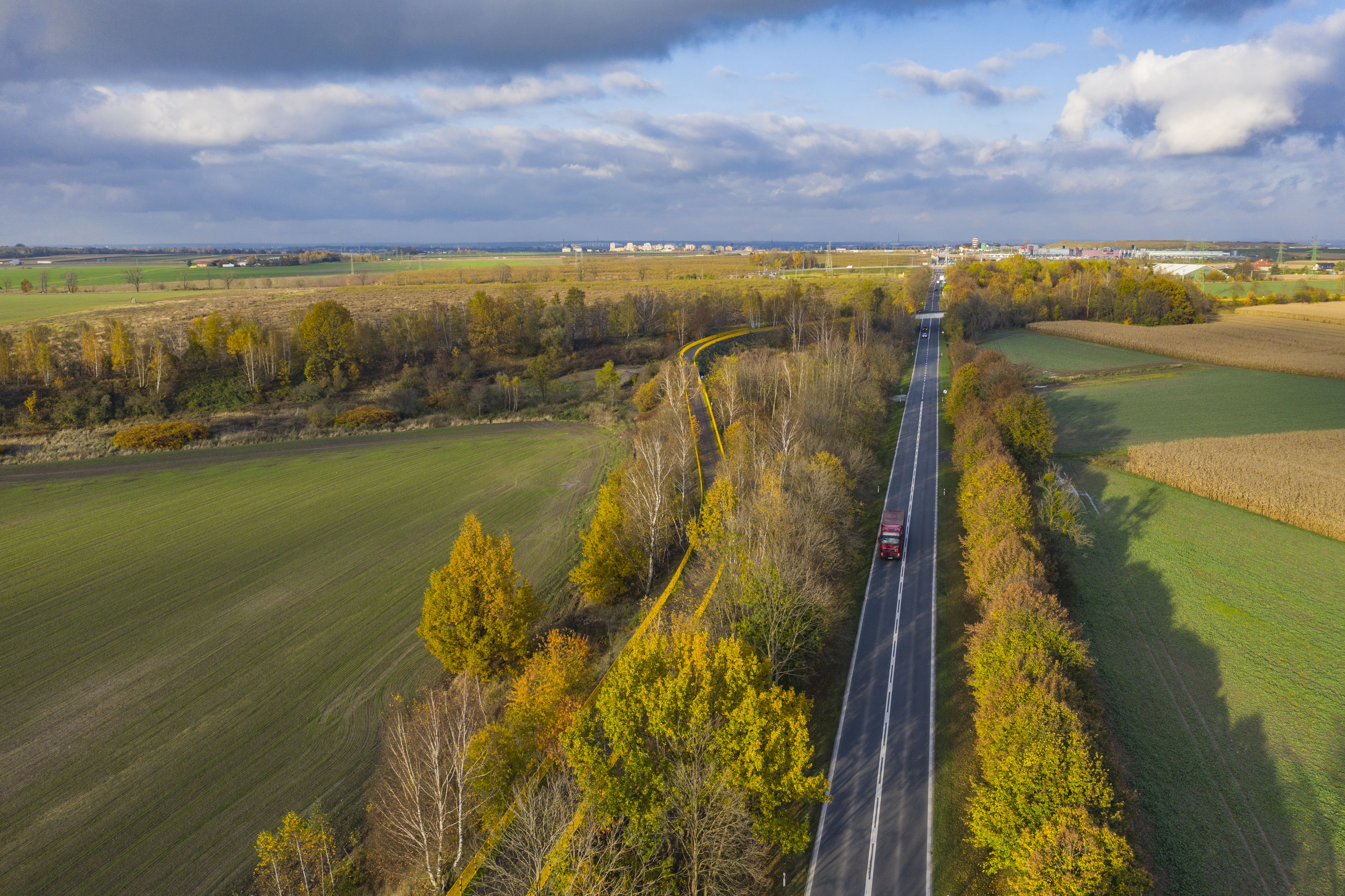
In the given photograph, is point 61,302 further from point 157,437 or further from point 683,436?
point 683,436

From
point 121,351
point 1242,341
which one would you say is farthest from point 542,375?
point 1242,341

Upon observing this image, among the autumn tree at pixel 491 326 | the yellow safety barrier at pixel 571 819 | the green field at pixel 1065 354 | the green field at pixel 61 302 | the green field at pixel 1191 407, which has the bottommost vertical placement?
the yellow safety barrier at pixel 571 819

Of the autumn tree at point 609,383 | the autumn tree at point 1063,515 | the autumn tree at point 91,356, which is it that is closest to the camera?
the autumn tree at point 1063,515

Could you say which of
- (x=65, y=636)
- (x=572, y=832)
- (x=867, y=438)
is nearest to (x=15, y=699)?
(x=65, y=636)

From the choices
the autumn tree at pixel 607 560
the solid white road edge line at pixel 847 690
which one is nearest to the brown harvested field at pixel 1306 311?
the solid white road edge line at pixel 847 690

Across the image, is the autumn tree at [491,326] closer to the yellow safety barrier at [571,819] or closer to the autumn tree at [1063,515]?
the yellow safety barrier at [571,819]

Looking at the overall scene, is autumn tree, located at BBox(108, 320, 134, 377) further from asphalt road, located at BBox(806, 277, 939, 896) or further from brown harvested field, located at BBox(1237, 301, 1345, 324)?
brown harvested field, located at BBox(1237, 301, 1345, 324)

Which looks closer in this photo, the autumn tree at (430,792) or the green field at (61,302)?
the autumn tree at (430,792)
